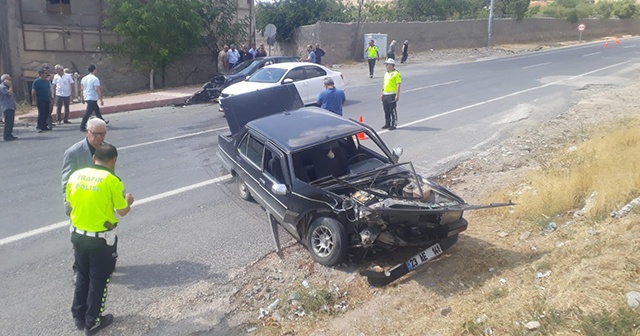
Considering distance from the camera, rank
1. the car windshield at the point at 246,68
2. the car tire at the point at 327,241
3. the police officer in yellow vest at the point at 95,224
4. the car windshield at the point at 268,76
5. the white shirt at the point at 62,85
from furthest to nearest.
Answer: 1. the car windshield at the point at 246,68
2. the car windshield at the point at 268,76
3. the white shirt at the point at 62,85
4. the car tire at the point at 327,241
5. the police officer in yellow vest at the point at 95,224

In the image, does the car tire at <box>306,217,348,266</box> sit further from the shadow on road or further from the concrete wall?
the concrete wall

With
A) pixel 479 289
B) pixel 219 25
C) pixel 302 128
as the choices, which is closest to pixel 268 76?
pixel 302 128

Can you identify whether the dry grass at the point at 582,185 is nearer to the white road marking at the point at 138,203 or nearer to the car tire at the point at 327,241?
the car tire at the point at 327,241

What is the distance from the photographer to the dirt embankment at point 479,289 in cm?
428

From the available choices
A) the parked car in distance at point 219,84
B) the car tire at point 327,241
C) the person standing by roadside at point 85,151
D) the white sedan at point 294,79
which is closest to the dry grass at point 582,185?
the car tire at point 327,241

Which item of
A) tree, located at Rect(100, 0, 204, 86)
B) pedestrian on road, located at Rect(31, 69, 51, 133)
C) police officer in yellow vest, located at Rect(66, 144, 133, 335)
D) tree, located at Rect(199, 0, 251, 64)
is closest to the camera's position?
police officer in yellow vest, located at Rect(66, 144, 133, 335)

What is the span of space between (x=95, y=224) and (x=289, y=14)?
31.6 meters

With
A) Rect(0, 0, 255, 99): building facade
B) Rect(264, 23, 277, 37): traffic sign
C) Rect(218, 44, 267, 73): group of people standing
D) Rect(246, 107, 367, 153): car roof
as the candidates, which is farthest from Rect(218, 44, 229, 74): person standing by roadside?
Rect(246, 107, 367, 153): car roof

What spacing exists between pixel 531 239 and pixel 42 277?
5.66 metres

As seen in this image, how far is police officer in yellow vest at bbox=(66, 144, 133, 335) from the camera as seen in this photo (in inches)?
192

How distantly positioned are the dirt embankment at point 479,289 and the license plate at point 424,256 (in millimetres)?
198

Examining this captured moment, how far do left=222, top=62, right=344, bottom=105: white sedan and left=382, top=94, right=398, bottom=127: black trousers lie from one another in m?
3.36

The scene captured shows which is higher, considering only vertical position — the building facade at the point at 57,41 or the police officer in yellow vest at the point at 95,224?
the building facade at the point at 57,41

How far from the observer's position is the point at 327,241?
6.20 metres
